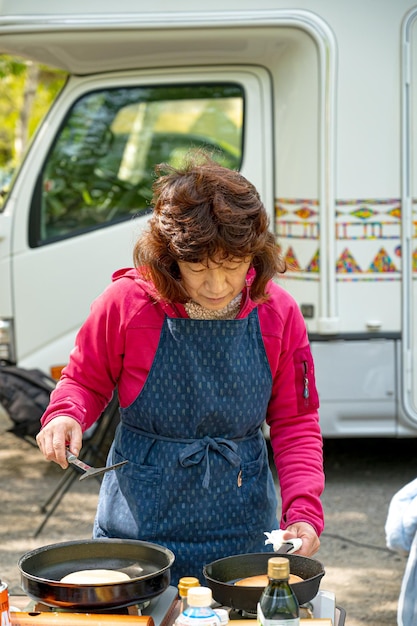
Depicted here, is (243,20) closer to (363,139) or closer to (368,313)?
(363,139)

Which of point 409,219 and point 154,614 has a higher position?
point 409,219

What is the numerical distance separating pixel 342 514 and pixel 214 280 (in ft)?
11.7

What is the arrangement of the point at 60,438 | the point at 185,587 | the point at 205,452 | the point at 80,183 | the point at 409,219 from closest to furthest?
the point at 185,587, the point at 60,438, the point at 205,452, the point at 409,219, the point at 80,183

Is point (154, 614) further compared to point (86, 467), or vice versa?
point (86, 467)

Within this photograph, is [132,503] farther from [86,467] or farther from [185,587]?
[185,587]

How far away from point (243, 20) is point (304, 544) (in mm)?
3814

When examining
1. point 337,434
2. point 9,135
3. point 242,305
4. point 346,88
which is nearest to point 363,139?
point 346,88

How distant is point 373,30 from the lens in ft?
18.0

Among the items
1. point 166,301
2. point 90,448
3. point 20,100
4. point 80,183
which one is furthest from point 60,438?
point 20,100

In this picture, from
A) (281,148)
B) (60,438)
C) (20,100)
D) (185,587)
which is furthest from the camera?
(20,100)

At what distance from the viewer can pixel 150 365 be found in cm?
238

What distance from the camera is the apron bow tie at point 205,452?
235cm

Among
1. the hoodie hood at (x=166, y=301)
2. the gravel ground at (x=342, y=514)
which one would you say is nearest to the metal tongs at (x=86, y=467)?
the hoodie hood at (x=166, y=301)

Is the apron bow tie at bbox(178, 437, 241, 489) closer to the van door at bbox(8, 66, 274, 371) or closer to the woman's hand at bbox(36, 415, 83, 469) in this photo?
the woman's hand at bbox(36, 415, 83, 469)
